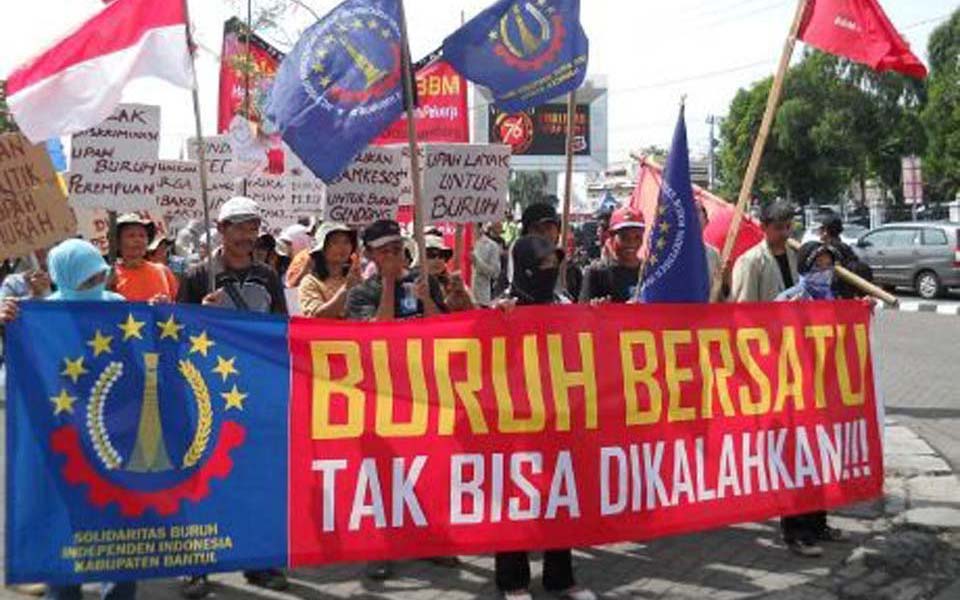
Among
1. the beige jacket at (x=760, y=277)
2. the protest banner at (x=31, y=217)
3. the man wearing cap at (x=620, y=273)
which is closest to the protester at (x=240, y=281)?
the protest banner at (x=31, y=217)

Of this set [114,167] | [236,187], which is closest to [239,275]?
[114,167]

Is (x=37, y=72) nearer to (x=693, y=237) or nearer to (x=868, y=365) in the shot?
(x=693, y=237)

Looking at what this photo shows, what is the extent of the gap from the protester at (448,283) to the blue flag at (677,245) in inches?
36.1

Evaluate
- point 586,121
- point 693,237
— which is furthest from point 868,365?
point 586,121

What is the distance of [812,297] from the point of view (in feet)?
19.8

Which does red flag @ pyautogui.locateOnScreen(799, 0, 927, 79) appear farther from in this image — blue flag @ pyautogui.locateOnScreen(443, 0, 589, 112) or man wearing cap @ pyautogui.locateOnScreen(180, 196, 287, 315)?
man wearing cap @ pyautogui.locateOnScreen(180, 196, 287, 315)

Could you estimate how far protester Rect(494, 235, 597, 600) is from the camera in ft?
16.1

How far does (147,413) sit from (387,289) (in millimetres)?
1459

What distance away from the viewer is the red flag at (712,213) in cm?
823

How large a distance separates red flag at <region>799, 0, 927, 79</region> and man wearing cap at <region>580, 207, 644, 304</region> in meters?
1.55

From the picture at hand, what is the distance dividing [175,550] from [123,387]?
659 millimetres

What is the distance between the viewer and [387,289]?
17.5 ft

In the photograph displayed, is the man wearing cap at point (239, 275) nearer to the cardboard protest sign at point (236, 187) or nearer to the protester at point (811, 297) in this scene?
the protester at point (811, 297)

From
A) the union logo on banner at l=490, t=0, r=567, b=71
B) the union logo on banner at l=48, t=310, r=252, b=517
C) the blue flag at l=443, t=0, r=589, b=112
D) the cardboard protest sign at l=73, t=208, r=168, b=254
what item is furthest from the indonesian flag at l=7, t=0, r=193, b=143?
the cardboard protest sign at l=73, t=208, r=168, b=254
